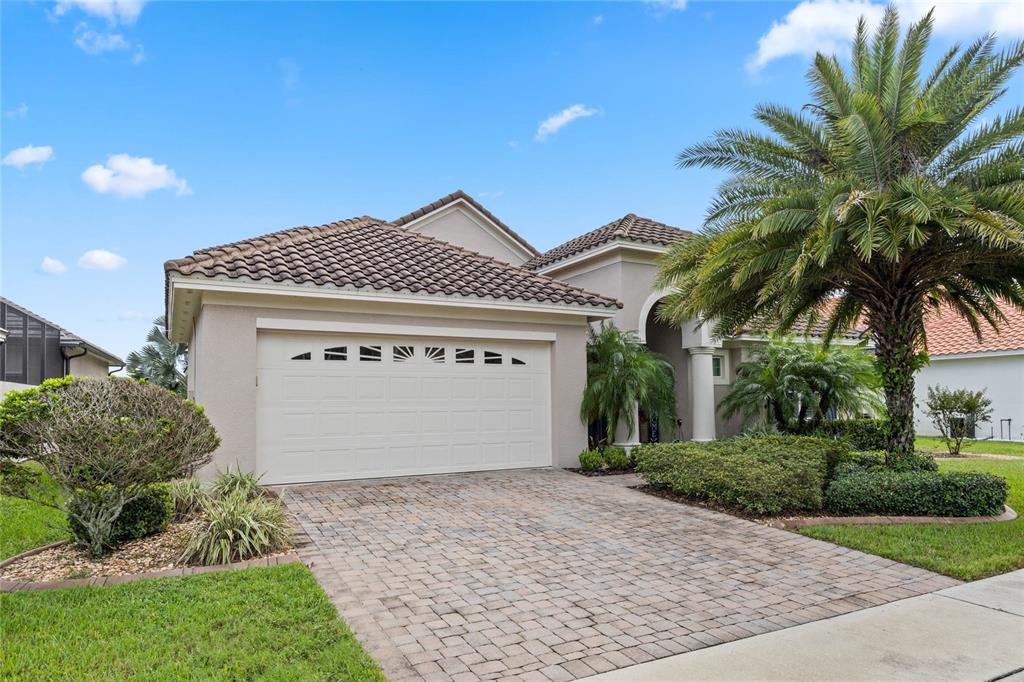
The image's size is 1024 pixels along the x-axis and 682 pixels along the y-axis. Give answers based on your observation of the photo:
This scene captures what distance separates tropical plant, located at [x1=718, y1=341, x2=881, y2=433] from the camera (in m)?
15.9

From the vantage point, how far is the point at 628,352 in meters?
13.5

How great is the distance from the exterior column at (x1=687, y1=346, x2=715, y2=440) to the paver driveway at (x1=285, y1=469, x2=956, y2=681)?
6.80 m

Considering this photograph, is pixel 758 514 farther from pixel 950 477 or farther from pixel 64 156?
pixel 64 156

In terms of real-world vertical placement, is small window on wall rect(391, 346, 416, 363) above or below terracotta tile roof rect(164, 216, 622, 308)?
below

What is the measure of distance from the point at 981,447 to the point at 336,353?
19782mm

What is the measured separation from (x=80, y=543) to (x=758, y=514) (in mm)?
8536

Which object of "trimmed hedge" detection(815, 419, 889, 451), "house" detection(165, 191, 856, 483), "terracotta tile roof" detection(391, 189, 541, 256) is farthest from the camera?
"terracotta tile roof" detection(391, 189, 541, 256)

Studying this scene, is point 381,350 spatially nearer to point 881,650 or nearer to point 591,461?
point 591,461

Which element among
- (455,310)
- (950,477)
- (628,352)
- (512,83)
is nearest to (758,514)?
(950,477)

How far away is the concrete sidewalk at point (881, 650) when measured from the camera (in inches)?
165

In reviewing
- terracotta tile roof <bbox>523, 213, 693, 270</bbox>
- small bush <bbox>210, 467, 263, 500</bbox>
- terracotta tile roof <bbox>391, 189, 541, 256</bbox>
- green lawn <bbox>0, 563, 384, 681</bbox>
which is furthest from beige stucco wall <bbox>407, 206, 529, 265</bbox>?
green lawn <bbox>0, 563, 384, 681</bbox>

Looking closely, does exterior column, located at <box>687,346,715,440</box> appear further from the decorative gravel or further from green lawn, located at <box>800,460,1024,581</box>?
the decorative gravel

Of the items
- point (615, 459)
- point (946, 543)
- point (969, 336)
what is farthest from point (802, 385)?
point (969, 336)

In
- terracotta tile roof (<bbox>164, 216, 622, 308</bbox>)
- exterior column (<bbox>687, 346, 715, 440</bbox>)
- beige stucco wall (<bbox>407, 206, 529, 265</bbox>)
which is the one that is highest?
beige stucco wall (<bbox>407, 206, 529, 265</bbox>)
